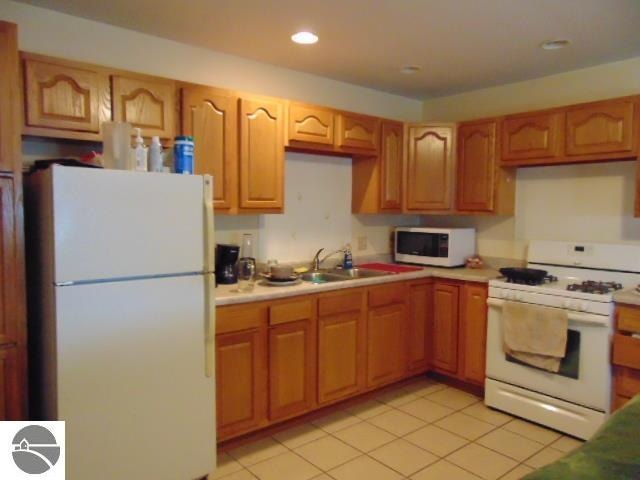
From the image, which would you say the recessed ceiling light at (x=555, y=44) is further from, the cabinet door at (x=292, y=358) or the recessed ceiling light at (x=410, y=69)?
the cabinet door at (x=292, y=358)

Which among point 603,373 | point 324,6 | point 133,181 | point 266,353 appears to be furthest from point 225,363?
point 603,373

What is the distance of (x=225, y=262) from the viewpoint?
287 cm

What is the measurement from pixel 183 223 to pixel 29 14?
4.47 feet

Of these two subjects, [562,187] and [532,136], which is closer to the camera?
[532,136]

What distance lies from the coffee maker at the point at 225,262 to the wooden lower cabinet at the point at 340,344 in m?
0.58

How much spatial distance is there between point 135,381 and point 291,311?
994 millimetres

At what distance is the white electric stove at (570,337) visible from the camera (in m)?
2.69

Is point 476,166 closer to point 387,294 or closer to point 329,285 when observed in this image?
point 387,294

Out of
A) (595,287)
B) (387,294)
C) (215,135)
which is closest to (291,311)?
(387,294)

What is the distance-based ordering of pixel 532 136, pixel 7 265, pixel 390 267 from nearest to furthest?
pixel 7 265 < pixel 532 136 < pixel 390 267

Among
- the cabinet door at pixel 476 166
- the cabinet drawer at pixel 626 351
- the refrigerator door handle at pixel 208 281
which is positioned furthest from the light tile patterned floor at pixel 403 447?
the cabinet door at pixel 476 166

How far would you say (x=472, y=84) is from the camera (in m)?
3.74

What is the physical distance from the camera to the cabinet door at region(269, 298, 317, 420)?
107 inches

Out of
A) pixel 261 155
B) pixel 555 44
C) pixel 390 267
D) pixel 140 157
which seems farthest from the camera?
pixel 390 267
